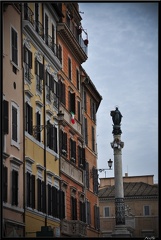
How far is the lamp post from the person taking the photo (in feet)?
64.0

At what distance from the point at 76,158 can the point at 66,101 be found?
64.6 inches

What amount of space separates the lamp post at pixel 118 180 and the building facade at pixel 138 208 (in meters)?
0.16

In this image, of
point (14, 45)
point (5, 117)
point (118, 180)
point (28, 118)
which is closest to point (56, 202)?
point (28, 118)

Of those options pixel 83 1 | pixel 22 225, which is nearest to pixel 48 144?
pixel 22 225

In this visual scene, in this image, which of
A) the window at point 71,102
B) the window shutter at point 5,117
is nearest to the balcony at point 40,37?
the window at point 71,102

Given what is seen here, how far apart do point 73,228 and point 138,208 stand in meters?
5.48

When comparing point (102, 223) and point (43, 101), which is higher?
point (43, 101)

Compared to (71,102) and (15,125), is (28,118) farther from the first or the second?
(71,102)

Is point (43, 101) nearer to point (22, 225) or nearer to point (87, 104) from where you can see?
point (87, 104)

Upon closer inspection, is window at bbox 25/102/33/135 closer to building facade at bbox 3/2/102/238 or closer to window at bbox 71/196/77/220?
building facade at bbox 3/2/102/238

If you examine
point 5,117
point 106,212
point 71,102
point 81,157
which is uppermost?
point 71,102

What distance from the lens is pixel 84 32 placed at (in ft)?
66.6

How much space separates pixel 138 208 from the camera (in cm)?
2405

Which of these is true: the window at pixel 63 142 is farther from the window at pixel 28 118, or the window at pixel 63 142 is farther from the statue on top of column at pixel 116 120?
the statue on top of column at pixel 116 120
